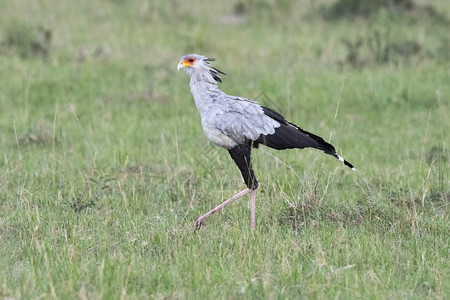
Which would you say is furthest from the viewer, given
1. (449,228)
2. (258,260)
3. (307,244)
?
(449,228)

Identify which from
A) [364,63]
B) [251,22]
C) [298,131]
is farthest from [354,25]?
[298,131]

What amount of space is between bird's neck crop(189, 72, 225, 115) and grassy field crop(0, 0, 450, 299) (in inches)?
32.0

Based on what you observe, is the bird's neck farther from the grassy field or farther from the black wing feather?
the grassy field

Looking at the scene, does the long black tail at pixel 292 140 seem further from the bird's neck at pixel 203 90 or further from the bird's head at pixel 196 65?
the bird's head at pixel 196 65

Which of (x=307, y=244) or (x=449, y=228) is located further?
(x=449, y=228)

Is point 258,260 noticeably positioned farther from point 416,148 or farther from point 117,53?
point 117,53

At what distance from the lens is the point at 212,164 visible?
20.2ft

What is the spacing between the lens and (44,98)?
920 cm

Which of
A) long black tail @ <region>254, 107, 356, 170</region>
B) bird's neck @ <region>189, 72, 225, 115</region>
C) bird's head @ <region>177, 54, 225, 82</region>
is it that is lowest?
long black tail @ <region>254, 107, 356, 170</region>

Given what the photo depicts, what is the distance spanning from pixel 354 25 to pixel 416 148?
658cm

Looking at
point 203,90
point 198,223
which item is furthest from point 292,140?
point 198,223

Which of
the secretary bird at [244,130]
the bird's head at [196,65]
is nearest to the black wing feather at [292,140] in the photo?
the secretary bird at [244,130]

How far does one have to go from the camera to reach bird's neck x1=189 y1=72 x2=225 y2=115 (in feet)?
16.6

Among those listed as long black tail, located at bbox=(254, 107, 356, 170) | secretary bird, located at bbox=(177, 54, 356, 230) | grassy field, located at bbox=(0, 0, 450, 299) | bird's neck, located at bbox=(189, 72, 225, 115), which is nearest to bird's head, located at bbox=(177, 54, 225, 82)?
bird's neck, located at bbox=(189, 72, 225, 115)
